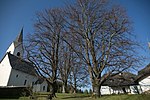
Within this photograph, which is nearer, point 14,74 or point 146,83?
point 146,83

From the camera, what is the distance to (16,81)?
1523 inches

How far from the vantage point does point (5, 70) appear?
37.9 m

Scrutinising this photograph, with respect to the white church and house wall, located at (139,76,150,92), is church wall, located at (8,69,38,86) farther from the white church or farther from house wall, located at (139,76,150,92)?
house wall, located at (139,76,150,92)

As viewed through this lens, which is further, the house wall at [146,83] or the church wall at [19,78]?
the church wall at [19,78]

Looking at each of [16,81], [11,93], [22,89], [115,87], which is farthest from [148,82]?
[16,81]

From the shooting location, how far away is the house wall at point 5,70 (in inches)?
1416

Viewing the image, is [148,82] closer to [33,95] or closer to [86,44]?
[86,44]

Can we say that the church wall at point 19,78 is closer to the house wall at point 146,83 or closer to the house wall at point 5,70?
the house wall at point 5,70

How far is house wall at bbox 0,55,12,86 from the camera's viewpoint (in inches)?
1416

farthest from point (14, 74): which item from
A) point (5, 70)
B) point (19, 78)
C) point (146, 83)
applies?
point (146, 83)

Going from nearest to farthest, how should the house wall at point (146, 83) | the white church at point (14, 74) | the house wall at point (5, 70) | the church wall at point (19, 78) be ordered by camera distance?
the house wall at point (146, 83) < the house wall at point (5, 70) < the white church at point (14, 74) < the church wall at point (19, 78)

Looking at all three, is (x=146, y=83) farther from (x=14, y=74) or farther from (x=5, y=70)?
(x=5, y=70)

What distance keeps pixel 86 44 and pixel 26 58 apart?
8149 millimetres

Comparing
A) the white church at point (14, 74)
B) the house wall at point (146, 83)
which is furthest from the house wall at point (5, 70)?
the house wall at point (146, 83)
